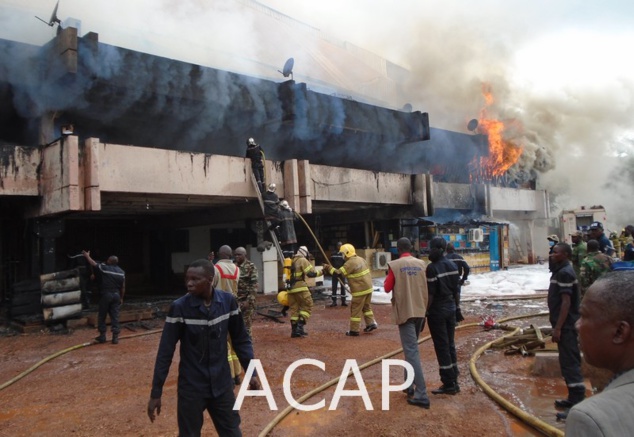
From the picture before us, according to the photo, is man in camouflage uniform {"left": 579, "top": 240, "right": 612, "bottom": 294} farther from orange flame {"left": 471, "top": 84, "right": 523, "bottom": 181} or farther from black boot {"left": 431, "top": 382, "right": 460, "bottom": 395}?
orange flame {"left": 471, "top": 84, "right": 523, "bottom": 181}

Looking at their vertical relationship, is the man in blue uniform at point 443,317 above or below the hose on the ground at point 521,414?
above

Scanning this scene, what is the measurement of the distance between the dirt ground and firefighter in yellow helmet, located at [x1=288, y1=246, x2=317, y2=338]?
33 cm

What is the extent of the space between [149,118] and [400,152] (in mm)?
Result: 11329

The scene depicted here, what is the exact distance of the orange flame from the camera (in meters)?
24.1

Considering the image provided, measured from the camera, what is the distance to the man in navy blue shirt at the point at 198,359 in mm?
3096

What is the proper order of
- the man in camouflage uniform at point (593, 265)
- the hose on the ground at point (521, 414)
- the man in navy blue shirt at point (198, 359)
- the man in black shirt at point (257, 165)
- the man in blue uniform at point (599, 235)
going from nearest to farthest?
the man in navy blue shirt at point (198, 359), the hose on the ground at point (521, 414), the man in camouflage uniform at point (593, 265), the man in blue uniform at point (599, 235), the man in black shirt at point (257, 165)

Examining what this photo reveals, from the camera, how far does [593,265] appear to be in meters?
5.85

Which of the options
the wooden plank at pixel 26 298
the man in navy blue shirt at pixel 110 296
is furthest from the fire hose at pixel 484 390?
the wooden plank at pixel 26 298

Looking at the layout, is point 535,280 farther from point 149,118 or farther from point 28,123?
point 28,123

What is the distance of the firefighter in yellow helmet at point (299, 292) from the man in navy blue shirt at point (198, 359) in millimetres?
4885

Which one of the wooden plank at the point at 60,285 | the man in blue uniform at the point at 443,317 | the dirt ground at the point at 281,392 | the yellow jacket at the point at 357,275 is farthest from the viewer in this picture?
the wooden plank at the point at 60,285

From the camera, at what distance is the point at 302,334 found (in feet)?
28.3

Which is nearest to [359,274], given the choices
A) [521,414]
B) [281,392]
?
[281,392]

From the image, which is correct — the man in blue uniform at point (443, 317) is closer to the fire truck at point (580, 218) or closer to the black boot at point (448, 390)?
the black boot at point (448, 390)
